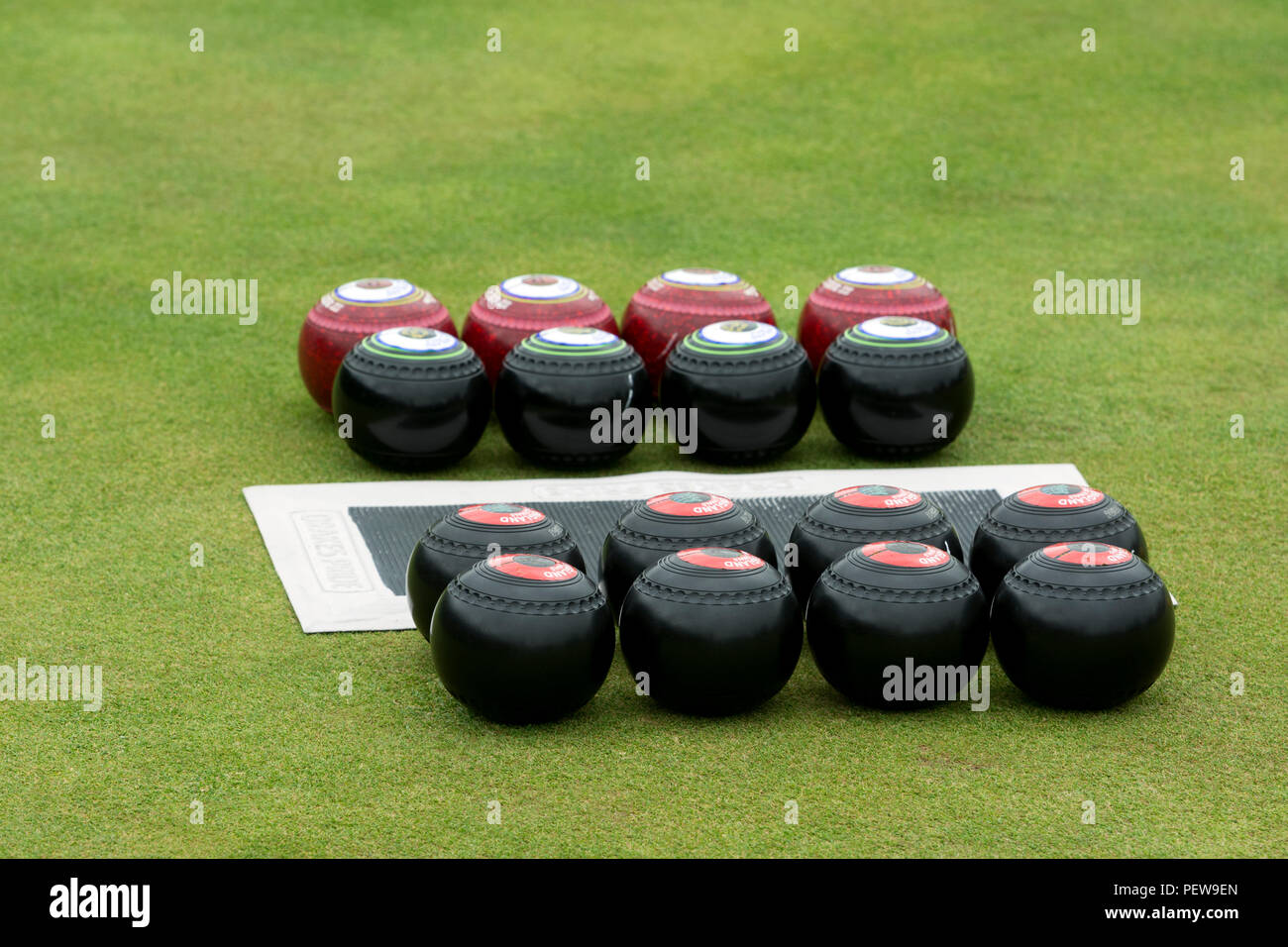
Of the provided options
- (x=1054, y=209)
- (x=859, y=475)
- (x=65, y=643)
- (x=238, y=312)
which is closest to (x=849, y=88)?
(x=1054, y=209)

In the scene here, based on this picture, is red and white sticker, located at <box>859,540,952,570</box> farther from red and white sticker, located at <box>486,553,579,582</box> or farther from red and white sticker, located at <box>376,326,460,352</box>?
red and white sticker, located at <box>376,326,460,352</box>

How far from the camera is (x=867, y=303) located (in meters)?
9.14

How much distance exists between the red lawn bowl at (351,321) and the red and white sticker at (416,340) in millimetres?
338

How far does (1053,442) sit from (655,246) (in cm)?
414

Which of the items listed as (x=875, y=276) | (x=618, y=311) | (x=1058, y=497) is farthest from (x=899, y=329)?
(x=618, y=311)

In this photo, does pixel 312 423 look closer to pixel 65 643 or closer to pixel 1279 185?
pixel 65 643

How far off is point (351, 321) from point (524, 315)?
34.4 inches

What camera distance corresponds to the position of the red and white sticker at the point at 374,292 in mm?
8812

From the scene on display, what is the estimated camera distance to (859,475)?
27.9 feet

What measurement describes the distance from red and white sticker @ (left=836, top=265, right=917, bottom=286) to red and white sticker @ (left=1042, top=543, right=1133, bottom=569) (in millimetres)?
3317

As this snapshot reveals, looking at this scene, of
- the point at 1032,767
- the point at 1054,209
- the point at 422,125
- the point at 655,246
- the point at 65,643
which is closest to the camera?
the point at 1032,767

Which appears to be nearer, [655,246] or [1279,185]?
[655,246]

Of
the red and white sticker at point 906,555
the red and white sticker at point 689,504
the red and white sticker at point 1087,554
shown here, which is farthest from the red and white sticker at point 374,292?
the red and white sticker at point 1087,554

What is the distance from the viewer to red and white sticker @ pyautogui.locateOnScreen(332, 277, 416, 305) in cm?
881
